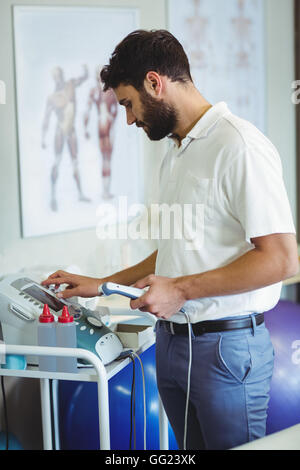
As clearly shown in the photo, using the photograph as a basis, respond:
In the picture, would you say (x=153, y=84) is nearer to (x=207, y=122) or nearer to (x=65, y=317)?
(x=207, y=122)

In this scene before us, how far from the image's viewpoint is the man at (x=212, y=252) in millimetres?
1319

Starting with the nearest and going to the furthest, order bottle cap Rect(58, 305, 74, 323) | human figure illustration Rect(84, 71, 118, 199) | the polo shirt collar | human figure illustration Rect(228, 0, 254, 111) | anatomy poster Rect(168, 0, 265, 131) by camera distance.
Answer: the polo shirt collar, bottle cap Rect(58, 305, 74, 323), human figure illustration Rect(84, 71, 118, 199), anatomy poster Rect(168, 0, 265, 131), human figure illustration Rect(228, 0, 254, 111)

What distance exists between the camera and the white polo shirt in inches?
51.8

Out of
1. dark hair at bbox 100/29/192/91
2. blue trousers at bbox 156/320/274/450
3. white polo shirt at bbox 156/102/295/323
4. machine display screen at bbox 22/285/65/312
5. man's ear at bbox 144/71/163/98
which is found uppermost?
dark hair at bbox 100/29/192/91

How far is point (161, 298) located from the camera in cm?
136

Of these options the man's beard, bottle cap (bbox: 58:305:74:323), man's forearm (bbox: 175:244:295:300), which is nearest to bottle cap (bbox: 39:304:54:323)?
bottle cap (bbox: 58:305:74:323)

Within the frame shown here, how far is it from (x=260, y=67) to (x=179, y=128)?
2254 millimetres

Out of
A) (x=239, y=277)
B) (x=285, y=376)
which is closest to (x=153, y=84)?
(x=239, y=277)

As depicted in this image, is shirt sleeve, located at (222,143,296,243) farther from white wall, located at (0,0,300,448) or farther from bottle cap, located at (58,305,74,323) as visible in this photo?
white wall, located at (0,0,300,448)

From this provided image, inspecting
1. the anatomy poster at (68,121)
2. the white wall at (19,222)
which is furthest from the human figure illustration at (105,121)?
the white wall at (19,222)

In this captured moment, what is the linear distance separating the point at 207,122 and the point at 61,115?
1.37m

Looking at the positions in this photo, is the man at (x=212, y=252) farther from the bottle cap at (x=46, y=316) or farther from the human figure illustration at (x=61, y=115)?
the human figure illustration at (x=61, y=115)

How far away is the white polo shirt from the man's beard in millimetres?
64
